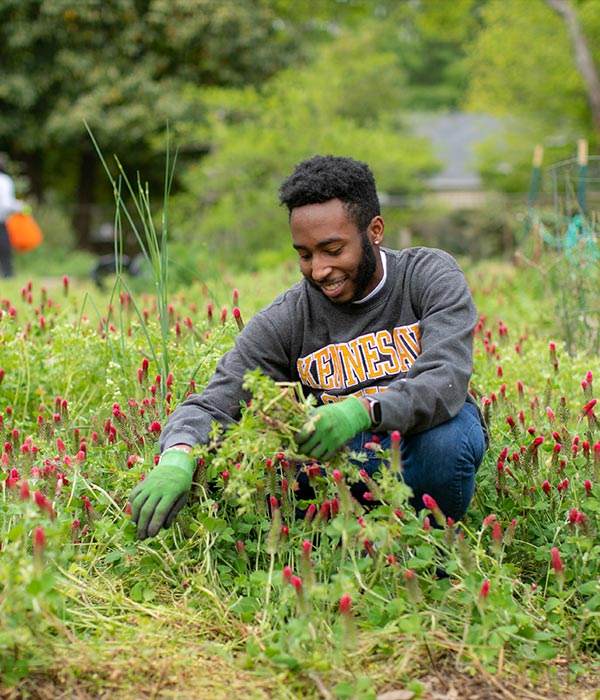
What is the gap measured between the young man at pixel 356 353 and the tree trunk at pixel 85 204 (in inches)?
883

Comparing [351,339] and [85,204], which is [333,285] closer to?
[351,339]

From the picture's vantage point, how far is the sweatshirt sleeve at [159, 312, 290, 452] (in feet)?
9.18

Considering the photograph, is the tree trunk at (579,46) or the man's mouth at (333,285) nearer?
the man's mouth at (333,285)

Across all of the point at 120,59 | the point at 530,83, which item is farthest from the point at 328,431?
the point at 530,83

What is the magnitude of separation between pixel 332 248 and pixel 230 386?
22.0 inches

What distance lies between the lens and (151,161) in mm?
24609

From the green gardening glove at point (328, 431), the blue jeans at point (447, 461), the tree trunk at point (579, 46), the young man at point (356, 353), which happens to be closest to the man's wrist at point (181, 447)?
the young man at point (356, 353)

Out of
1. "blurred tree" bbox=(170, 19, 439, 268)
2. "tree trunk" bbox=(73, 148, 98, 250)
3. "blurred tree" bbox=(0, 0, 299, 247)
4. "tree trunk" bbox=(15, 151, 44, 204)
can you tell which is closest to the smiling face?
"blurred tree" bbox=(170, 19, 439, 268)

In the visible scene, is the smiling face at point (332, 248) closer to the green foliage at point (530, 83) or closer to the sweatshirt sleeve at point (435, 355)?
the sweatshirt sleeve at point (435, 355)

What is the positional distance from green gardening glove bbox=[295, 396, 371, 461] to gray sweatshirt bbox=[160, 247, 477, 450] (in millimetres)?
381

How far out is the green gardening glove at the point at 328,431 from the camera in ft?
7.87

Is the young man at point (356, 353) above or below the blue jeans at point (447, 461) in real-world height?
above

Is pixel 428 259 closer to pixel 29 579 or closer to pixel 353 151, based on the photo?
pixel 29 579

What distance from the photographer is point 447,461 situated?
8.95 feet
